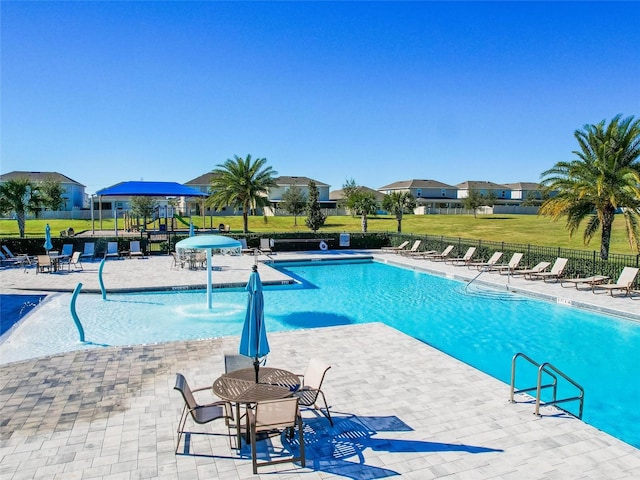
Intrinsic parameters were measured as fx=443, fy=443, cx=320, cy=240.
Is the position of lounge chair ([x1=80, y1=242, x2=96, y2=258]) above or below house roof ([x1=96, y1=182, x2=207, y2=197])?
below

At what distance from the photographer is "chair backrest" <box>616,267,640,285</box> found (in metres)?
15.3

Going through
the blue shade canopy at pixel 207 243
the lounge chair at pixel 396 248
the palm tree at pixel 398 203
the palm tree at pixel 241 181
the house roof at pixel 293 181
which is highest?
the house roof at pixel 293 181

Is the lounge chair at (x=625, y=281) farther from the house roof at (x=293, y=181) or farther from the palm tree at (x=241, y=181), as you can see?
the house roof at (x=293, y=181)

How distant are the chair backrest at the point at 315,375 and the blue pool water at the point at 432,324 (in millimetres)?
4503

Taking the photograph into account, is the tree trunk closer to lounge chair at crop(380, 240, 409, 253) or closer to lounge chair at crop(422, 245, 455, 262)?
lounge chair at crop(422, 245, 455, 262)

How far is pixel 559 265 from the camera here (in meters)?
18.1

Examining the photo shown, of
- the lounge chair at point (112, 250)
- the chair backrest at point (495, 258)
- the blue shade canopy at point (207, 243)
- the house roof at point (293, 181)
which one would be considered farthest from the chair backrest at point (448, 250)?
the house roof at point (293, 181)

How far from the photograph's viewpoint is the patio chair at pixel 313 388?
5867 millimetres

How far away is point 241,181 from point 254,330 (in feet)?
88.8

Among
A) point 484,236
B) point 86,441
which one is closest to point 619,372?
point 86,441

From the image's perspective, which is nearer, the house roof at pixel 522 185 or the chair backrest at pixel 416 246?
the chair backrest at pixel 416 246

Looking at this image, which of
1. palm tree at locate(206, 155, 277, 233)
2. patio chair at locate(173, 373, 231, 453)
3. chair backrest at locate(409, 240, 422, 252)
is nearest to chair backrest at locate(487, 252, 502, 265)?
chair backrest at locate(409, 240, 422, 252)

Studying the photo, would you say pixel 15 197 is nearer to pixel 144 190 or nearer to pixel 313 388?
A: pixel 144 190

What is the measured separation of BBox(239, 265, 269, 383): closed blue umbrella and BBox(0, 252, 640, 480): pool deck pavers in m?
1.10
